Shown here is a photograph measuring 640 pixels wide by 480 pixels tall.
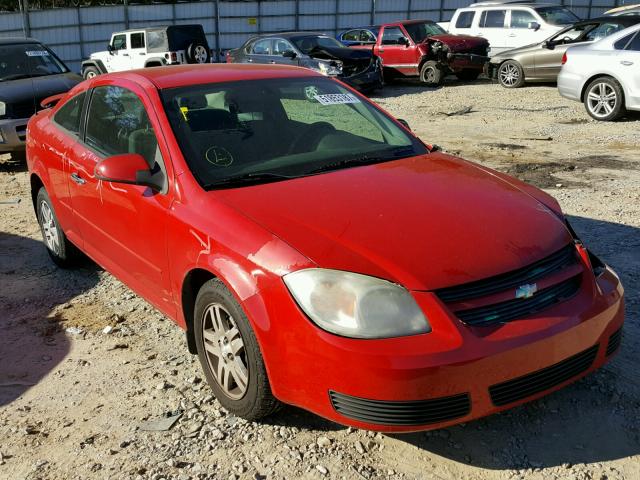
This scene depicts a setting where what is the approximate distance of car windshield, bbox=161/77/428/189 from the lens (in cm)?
331

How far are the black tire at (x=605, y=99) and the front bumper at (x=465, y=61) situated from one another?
598 cm

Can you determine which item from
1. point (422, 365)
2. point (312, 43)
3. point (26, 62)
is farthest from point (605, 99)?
point (422, 365)

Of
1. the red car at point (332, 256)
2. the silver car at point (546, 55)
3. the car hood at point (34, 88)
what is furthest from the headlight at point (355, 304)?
the silver car at point (546, 55)

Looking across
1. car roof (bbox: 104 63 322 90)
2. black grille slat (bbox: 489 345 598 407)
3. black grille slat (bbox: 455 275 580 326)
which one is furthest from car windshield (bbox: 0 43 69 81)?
black grille slat (bbox: 489 345 598 407)

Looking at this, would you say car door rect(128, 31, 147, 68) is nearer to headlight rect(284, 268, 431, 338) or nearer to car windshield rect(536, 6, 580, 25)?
car windshield rect(536, 6, 580, 25)

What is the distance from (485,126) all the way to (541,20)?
7.61 meters

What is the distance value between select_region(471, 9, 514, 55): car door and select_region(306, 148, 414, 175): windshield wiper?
14868 millimetres

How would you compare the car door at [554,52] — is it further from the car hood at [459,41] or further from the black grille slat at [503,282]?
the black grille slat at [503,282]

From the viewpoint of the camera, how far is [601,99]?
10312 mm

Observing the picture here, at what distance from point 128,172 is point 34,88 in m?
6.84

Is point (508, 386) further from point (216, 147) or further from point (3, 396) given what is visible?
point (3, 396)

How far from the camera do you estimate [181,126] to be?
340cm

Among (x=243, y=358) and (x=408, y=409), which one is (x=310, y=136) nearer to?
(x=243, y=358)

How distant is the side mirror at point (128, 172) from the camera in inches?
129
